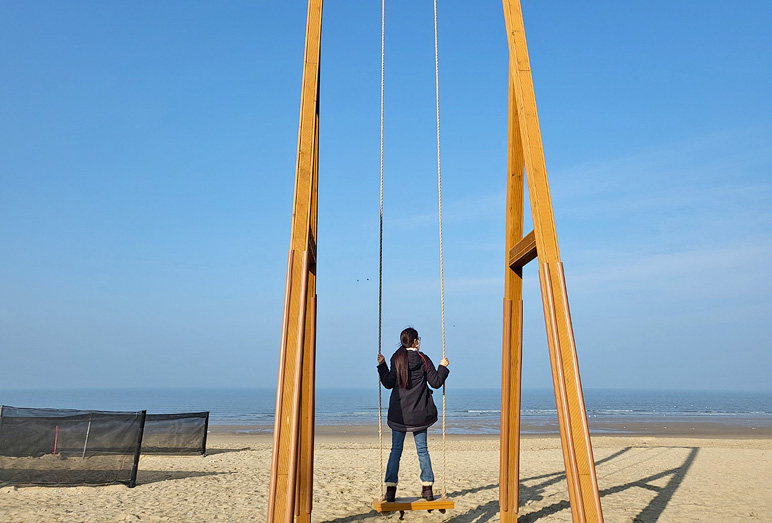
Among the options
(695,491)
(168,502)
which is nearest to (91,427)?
(168,502)

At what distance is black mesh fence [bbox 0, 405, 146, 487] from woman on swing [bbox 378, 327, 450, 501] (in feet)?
12.0

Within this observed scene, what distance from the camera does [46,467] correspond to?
23.4 feet

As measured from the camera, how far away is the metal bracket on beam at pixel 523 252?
4359 millimetres

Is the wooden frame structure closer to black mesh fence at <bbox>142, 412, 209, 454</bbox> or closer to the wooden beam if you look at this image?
the wooden beam

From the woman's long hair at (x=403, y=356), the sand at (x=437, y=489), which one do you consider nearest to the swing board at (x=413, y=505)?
the sand at (x=437, y=489)

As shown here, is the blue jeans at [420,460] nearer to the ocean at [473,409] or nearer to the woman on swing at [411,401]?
the woman on swing at [411,401]

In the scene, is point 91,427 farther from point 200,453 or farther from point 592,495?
point 592,495

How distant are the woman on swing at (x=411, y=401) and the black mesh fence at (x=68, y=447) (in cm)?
365

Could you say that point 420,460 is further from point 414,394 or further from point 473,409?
point 473,409

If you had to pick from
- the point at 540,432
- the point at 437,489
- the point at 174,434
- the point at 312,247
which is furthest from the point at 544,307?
the point at 540,432

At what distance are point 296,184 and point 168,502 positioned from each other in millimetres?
3877

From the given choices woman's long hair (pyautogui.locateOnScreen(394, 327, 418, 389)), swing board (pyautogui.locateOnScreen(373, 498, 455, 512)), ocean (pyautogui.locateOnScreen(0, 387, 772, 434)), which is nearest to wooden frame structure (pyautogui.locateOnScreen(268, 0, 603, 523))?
swing board (pyautogui.locateOnScreen(373, 498, 455, 512))

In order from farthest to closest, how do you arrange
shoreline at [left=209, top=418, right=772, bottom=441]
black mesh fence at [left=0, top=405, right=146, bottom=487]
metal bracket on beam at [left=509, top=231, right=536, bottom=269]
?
shoreline at [left=209, top=418, right=772, bottom=441]
black mesh fence at [left=0, top=405, right=146, bottom=487]
metal bracket on beam at [left=509, top=231, right=536, bottom=269]

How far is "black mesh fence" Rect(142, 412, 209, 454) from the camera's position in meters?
10.9
